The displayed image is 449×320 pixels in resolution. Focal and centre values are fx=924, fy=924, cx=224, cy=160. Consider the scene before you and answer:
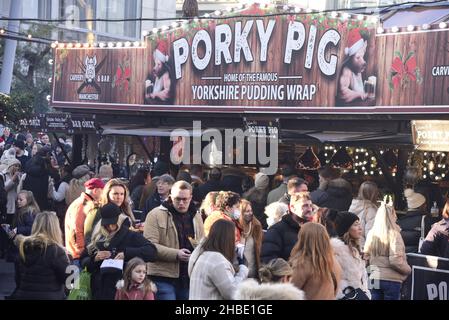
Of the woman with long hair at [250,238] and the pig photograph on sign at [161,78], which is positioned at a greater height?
the pig photograph on sign at [161,78]

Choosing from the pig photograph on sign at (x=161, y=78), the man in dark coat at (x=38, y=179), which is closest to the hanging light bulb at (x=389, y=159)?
the pig photograph on sign at (x=161, y=78)

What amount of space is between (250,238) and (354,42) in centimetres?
677

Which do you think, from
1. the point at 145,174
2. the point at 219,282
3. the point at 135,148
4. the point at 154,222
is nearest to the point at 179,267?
the point at 154,222

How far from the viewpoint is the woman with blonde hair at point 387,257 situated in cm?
919

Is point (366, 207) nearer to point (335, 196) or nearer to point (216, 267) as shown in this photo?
point (335, 196)

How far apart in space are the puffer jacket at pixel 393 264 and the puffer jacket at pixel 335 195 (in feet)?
9.41

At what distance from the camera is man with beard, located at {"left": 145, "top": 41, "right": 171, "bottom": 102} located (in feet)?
58.3

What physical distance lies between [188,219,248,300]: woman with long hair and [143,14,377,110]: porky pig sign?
7.91 meters

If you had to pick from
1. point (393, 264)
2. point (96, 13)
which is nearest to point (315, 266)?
point (393, 264)

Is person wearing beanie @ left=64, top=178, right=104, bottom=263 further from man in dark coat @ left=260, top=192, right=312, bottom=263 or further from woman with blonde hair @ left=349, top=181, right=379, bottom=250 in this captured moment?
woman with blonde hair @ left=349, top=181, right=379, bottom=250

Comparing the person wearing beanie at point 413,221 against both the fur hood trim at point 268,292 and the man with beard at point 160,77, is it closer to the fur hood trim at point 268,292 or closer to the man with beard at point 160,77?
the fur hood trim at point 268,292

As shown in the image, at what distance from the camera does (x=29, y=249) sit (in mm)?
8094

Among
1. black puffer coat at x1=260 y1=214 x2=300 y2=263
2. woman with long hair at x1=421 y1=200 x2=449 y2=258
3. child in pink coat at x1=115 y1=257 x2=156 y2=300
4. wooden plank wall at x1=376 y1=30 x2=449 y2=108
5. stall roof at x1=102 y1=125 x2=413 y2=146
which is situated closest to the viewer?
child in pink coat at x1=115 y1=257 x2=156 y2=300

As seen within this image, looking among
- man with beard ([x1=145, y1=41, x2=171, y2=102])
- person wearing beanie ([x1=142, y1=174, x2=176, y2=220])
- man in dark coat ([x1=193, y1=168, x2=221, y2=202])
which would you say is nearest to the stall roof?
man with beard ([x1=145, y1=41, x2=171, y2=102])
